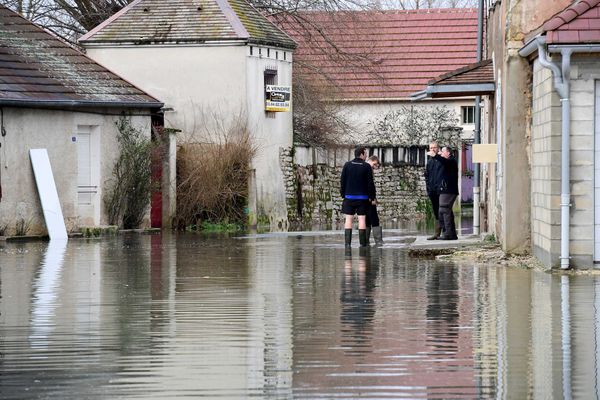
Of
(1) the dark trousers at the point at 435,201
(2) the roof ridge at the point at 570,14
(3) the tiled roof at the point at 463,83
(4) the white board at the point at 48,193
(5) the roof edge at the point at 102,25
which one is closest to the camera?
(2) the roof ridge at the point at 570,14

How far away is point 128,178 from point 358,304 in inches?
706

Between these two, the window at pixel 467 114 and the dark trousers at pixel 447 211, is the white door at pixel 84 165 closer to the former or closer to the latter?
the dark trousers at pixel 447 211

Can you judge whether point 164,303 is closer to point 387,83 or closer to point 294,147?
point 294,147

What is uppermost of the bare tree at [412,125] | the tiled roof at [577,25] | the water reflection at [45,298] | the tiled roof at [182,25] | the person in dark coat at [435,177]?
the tiled roof at [182,25]

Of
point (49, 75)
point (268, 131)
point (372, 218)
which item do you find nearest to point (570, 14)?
point (372, 218)

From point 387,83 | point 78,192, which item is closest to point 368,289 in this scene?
point 78,192

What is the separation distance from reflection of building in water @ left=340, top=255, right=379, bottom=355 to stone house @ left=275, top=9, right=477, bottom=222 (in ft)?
64.1

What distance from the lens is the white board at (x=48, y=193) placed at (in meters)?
28.7

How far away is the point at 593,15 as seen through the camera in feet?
56.2

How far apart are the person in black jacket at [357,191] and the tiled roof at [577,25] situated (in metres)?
7.06

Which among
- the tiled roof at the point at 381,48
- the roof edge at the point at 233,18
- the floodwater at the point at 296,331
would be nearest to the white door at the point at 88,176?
the roof edge at the point at 233,18

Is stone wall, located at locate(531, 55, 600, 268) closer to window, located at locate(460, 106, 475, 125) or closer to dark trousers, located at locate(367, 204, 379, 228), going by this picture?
dark trousers, located at locate(367, 204, 379, 228)

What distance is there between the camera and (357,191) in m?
23.9

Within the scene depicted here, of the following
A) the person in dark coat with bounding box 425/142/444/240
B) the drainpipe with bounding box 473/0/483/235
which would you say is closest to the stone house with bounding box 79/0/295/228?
the drainpipe with bounding box 473/0/483/235
